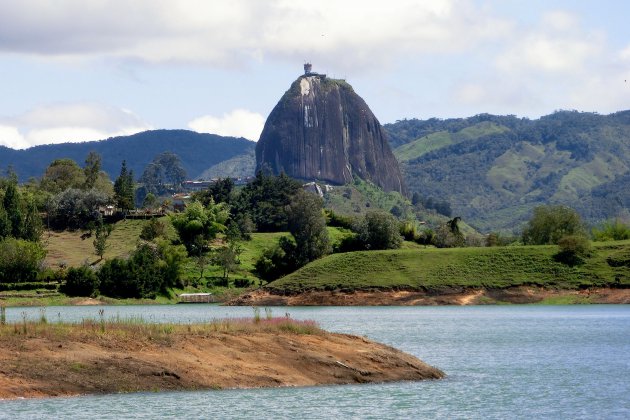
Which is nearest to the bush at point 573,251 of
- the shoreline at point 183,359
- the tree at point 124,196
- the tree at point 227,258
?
the tree at point 227,258

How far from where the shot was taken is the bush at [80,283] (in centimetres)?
12662

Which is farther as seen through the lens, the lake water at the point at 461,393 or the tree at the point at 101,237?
the tree at the point at 101,237

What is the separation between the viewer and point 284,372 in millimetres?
44156

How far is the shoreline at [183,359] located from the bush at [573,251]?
89926mm

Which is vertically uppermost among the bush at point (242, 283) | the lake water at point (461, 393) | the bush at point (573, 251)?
the bush at point (573, 251)

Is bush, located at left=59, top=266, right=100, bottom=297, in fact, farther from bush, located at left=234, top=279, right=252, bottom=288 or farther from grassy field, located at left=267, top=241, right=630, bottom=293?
bush, located at left=234, top=279, right=252, bottom=288

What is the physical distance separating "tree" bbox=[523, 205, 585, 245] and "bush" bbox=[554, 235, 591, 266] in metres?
21.3

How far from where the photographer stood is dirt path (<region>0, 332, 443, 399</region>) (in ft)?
131

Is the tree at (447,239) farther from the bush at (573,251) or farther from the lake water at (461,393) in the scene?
the lake water at (461,393)

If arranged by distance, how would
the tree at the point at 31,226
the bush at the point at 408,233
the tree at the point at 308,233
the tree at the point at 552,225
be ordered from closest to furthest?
the tree at the point at 308,233 → the tree at the point at 31,226 → the tree at the point at 552,225 → the bush at the point at 408,233

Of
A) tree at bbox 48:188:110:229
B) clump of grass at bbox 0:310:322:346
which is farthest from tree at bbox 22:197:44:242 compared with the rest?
clump of grass at bbox 0:310:322:346

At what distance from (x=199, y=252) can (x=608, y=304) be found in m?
59.8

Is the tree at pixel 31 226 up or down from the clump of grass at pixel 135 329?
up

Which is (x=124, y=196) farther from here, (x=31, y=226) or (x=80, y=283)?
(x=80, y=283)
